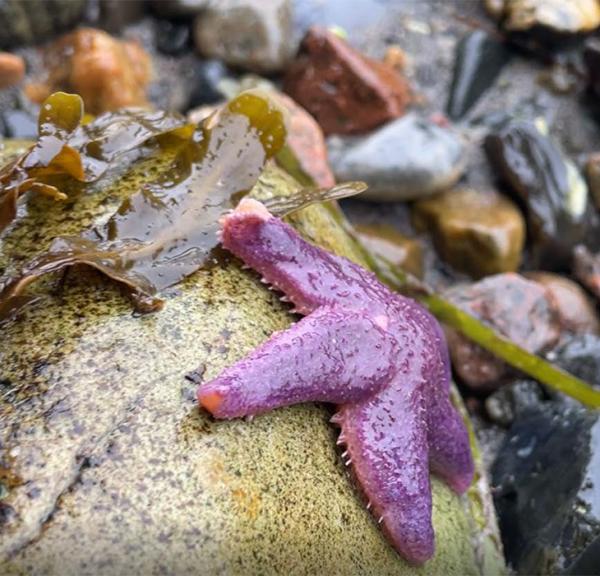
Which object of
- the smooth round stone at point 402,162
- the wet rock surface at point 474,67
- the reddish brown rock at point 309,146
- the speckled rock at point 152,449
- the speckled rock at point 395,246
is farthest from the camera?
the wet rock surface at point 474,67

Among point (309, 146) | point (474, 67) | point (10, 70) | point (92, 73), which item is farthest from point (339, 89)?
point (10, 70)

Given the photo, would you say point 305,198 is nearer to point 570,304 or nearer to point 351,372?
point 351,372

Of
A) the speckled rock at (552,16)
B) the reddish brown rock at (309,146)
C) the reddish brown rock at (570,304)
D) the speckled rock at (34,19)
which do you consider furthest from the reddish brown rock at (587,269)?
the speckled rock at (34,19)

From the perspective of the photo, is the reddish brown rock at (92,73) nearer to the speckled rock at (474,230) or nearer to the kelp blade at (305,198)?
the speckled rock at (474,230)

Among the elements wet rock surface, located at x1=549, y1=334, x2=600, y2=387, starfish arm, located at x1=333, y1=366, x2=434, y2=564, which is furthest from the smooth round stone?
starfish arm, located at x1=333, y1=366, x2=434, y2=564

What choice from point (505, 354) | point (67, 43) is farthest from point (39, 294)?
point (67, 43)

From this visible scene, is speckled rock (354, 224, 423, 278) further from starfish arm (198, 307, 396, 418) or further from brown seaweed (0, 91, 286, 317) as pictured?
starfish arm (198, 307, 396, 418)
